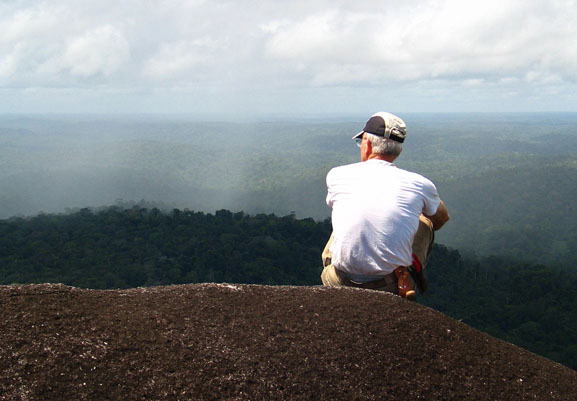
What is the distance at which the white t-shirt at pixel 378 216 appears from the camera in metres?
5.32

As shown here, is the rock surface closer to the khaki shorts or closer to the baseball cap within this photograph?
the khaki shorts

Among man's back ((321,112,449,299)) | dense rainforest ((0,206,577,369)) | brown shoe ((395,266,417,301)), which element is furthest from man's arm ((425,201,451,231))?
dense rainforest ((0,206,577,369))

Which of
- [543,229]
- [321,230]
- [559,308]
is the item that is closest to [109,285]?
[321,230]

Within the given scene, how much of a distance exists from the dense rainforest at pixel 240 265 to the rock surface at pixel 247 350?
4820 centimetres

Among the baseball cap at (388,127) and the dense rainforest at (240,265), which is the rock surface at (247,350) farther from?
the dense rainforest at (240,265)

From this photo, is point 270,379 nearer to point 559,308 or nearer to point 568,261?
point 559,308

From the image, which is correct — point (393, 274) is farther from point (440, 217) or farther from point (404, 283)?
point (440, 217)

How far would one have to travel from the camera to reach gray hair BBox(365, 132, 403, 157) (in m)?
5.85

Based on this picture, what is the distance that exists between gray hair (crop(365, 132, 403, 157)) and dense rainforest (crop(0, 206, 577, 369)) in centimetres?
4807

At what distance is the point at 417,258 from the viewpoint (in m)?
5.99

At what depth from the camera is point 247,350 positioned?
13.9 ft

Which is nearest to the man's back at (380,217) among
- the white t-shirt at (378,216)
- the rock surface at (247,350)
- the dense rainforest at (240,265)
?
the white t-shirt at (378,216)

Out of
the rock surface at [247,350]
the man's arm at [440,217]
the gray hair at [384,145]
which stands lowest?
the rock surface at [247,350]

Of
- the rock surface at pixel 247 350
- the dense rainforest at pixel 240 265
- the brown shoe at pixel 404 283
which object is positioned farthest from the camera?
the dense rainforest at pixel 240 265
